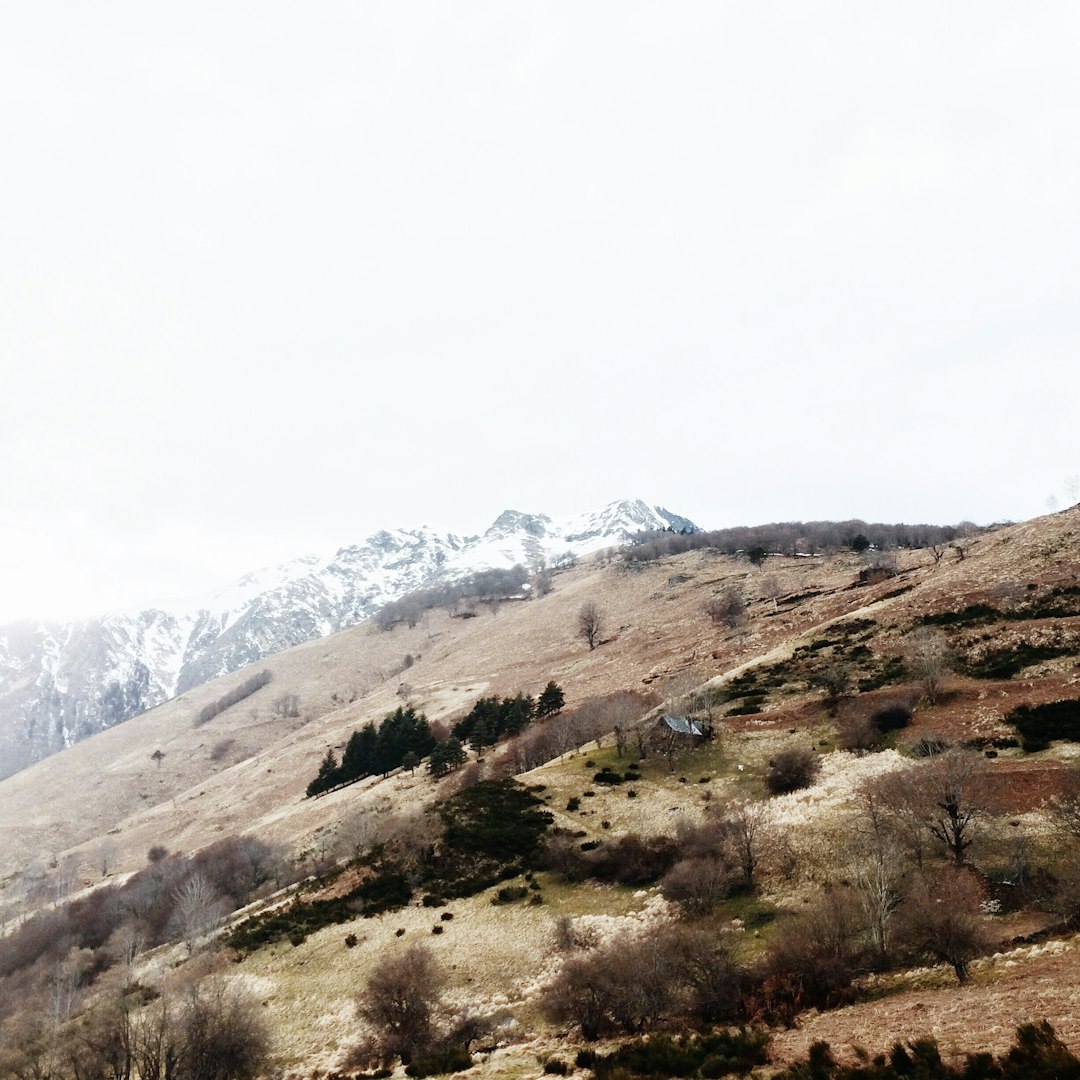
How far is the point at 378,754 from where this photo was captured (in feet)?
288

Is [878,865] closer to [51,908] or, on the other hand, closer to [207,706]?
[51,908]

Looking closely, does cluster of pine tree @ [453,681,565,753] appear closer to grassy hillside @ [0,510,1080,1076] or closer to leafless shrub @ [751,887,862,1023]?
grassy hillside @ [0,510,1080,1076]

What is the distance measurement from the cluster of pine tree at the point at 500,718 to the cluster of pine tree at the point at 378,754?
613 cm

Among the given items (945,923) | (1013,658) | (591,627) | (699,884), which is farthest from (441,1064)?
(591,627)

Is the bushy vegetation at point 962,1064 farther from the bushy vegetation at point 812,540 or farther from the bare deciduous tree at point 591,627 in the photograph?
the bushy vegetation at point 812,540

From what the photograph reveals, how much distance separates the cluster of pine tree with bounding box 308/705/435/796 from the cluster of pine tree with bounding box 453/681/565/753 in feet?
20.1

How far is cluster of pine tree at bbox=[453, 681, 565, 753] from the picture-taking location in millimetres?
79312

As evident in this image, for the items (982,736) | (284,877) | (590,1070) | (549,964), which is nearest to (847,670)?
(982,736)

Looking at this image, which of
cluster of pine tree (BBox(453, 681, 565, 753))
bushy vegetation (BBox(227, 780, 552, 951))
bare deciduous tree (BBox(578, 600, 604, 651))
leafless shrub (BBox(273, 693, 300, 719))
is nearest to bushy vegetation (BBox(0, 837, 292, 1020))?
bushy vegetation (BBox(227, 780, 552, 951))

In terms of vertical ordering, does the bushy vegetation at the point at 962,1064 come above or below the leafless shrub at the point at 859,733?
above

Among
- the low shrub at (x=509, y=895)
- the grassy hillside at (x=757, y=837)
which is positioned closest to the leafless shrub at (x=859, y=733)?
the grassy hillside at (x=757, y=837)

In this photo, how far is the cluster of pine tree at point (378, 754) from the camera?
87.1 metres

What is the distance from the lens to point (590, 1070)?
821 inches

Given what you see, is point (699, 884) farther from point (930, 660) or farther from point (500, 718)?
point (500, 718)
